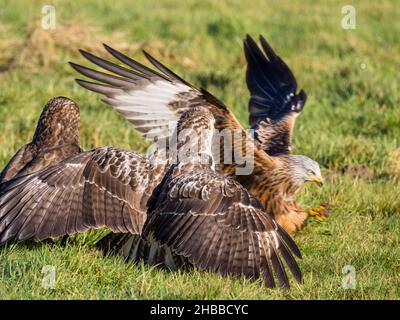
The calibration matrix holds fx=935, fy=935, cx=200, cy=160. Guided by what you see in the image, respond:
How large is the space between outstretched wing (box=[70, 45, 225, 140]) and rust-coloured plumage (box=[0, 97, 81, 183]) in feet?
1.51

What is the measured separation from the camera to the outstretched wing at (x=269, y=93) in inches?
335

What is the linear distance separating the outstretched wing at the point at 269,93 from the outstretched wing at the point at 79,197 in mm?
2260

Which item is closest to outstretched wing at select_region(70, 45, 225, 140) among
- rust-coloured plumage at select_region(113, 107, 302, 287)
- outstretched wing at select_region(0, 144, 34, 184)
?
outstretched wing at select_region(0, 144, 34, 184)

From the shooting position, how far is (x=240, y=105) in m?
10.8

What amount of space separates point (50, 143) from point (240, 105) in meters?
3.69

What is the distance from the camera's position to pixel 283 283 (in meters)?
5.89

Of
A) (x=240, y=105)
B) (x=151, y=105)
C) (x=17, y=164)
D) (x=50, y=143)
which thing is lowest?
(x=17, y=164)

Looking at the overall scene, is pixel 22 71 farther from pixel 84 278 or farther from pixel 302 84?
pixel 84 278

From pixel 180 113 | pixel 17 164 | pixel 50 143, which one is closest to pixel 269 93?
pixel 180 113

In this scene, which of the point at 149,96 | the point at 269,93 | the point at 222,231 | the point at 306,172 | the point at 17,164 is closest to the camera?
the point at 222,231

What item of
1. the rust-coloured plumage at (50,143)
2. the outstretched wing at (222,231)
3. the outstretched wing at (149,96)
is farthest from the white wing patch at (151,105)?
the outstretched wing at (222,231)

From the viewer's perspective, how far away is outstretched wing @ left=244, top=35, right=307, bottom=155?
852 cm

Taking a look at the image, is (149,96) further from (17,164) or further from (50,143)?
(17,164)
